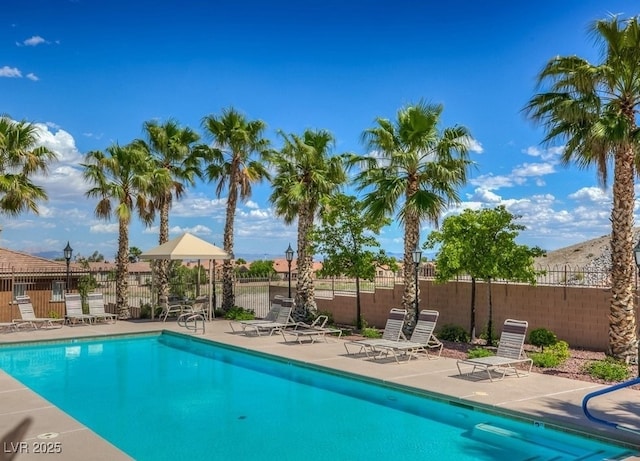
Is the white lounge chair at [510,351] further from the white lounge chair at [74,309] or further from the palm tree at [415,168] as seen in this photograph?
the white lounge chair at [74,309]

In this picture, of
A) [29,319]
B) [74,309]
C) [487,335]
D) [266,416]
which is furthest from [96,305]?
[487,335]

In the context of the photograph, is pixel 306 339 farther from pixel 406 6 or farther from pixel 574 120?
pixel 406 6

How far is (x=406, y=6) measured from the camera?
20.1 meters

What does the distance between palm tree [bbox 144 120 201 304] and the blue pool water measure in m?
8.37

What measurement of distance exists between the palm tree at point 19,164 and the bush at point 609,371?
1798cm

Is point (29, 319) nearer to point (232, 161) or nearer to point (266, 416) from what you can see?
point (232, 161)

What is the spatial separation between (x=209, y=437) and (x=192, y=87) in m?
15.8

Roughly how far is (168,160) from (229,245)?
434 centimetres

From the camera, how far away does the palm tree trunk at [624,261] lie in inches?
460

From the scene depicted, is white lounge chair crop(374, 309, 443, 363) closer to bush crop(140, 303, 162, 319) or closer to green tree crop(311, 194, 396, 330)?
green tree crop(311, 194, 396, 330)

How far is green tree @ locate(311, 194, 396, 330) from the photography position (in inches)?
703

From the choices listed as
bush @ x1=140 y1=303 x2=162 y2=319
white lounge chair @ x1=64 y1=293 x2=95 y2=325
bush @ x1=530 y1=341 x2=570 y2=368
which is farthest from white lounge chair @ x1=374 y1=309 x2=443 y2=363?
white lounge chair @ x1=64 y1=293 x2=95 y2=325

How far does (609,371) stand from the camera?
10469 millimetres

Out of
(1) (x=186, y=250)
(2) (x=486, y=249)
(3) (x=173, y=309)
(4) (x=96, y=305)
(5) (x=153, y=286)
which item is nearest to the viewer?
(2) (x=486, y=249)
